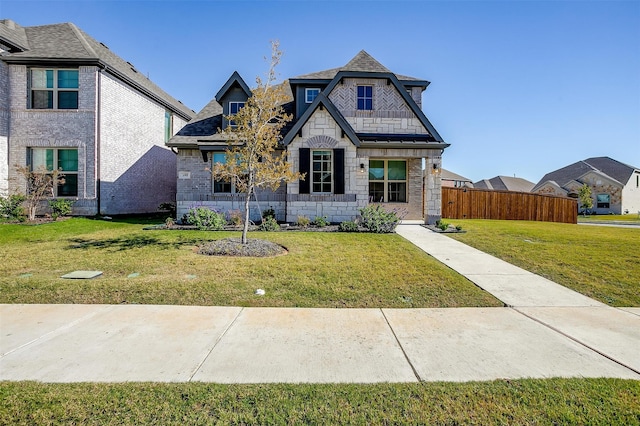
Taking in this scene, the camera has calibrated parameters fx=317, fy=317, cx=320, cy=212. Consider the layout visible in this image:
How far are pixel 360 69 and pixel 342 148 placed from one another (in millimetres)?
4472

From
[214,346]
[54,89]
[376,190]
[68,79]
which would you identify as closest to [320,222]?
[376,190]

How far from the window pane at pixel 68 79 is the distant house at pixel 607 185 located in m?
47.7

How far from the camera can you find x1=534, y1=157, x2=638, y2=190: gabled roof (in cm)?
3891

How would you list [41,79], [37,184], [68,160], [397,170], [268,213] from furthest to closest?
[397,170] < [68,160] < [41,79] < [268,213] < [37,184]

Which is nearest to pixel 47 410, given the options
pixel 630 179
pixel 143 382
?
pixel 143 382

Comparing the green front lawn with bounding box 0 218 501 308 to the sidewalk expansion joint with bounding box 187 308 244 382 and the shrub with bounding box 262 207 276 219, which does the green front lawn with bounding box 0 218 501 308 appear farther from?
the shrub with bounding box 262 207 276 219

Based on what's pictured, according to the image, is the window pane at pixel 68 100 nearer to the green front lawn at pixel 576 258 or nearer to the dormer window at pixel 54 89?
the dormer window at pixel 54 89

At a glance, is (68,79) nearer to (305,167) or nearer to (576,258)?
(305,167)

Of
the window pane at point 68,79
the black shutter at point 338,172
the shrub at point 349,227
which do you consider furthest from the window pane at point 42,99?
the shrub at point 349,227

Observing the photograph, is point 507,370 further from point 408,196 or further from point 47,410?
point 408,196

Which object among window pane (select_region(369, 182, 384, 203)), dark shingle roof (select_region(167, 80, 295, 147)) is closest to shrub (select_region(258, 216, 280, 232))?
dark shingle roof (select_region(167, 80, 295, 147))

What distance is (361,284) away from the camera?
6211mm

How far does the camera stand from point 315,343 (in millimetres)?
3834

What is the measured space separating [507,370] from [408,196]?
13.6 m
